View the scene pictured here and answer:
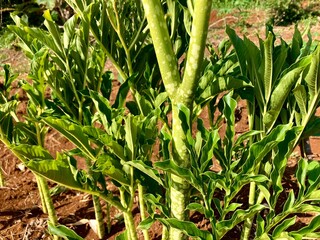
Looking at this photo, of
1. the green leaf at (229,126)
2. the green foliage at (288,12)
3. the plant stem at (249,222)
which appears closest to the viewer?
the green leaf at (229,126)

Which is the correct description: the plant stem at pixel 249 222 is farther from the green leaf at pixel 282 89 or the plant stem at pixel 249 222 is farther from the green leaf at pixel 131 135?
the green leaf at pixel 131 135

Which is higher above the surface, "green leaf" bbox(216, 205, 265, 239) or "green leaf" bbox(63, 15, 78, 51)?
"green leaf" bbox(63, 15, 78, 51)

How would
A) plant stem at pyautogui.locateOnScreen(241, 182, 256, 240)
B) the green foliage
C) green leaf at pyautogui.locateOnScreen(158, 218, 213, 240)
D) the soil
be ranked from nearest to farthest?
green leaf at pyautogui.locateOnScreen(158, 218, 213, 240)
plant stem at pyautogui.locateOnScreen(241, 182, 256, 240)
the soil
the green foliage

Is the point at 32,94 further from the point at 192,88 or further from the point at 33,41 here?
the point at 192,88

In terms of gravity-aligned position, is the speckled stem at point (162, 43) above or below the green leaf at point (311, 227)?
above

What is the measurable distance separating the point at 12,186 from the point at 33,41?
115 cm

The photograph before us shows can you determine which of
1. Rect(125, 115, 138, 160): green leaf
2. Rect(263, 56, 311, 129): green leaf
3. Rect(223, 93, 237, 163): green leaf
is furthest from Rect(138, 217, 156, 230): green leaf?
Rect(263, 56, 311, 129): green leaf

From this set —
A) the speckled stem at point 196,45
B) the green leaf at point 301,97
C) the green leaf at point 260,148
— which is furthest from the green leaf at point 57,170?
the green leaf at point 301,97

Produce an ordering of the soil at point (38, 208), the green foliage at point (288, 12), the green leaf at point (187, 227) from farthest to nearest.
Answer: the green foliage at point (288, 12)
the soil at point (38, 208)
the green leaf at point (187, 227)

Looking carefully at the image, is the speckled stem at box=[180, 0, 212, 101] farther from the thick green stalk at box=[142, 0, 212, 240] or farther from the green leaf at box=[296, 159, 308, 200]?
the green leaf at box=[296, 159, 308, 200]

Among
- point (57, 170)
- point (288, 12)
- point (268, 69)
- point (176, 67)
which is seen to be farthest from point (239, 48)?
point (288, 12)

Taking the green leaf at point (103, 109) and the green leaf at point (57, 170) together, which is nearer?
the green leaf at point (57, 170)

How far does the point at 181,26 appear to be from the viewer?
202 centimetres

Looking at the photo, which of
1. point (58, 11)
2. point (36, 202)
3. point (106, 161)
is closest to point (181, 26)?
point (106, 161)
